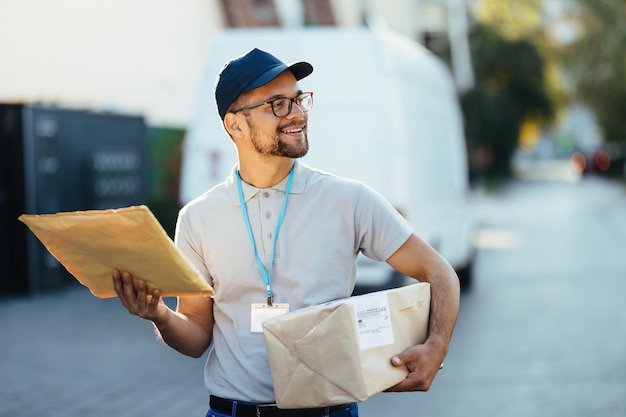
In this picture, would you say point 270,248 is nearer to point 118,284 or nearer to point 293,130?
point 293,130

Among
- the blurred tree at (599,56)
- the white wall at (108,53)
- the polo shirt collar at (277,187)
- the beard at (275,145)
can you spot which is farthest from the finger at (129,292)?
the blurred tree at (599,56)

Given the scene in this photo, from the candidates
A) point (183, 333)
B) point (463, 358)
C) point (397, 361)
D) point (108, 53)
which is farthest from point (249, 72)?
point (108, 53)

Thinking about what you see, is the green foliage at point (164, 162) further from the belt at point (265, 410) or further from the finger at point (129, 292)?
the finger at point (129, 292)

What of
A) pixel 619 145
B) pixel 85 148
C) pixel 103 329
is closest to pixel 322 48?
pixel 103 329

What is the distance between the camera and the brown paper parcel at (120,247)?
103 inches

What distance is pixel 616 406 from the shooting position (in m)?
6.70

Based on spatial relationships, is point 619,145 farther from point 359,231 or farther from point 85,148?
point 359,231

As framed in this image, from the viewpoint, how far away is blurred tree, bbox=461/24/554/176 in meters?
46.4

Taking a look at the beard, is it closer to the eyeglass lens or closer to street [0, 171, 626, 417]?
the eyeglass lens

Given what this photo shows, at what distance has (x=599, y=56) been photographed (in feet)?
127

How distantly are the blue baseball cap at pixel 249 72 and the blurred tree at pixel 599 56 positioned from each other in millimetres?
36559

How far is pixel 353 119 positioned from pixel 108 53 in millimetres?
9419

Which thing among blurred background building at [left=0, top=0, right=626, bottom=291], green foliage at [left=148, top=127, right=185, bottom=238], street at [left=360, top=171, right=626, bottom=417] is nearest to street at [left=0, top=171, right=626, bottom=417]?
street at [left=360, top=171, right=626, bottom=417]

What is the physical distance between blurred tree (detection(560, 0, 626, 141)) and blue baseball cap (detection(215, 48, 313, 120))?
3656 cm
